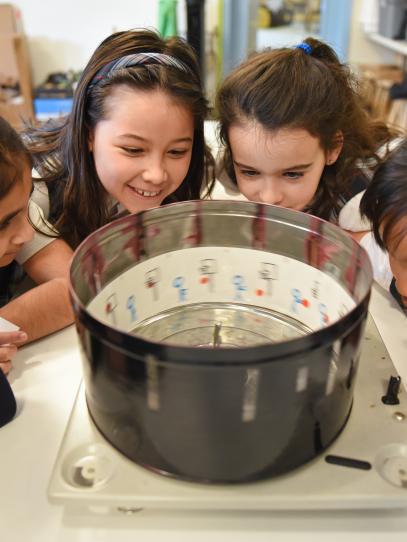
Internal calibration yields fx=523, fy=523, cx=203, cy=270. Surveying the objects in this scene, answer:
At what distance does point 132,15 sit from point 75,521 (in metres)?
2.61

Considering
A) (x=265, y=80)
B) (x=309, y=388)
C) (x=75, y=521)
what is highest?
(x=265, y=80)

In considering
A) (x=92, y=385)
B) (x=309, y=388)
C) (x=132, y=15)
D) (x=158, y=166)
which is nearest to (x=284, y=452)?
(x=309, y=388)

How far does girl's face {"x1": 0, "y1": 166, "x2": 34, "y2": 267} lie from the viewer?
2.13ft

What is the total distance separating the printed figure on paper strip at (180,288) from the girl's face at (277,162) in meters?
0.32

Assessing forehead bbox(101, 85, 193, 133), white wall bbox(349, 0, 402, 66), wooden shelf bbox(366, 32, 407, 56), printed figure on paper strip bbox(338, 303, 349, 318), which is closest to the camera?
printed figure on paper strip bbox(338, 303, 349, 318)

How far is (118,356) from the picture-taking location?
0.40 metres

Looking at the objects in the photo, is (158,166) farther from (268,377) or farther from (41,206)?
(268,377)

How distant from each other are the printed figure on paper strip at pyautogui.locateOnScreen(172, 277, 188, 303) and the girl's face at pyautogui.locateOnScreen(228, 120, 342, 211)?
0.32 meters

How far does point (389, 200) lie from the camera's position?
69 cm

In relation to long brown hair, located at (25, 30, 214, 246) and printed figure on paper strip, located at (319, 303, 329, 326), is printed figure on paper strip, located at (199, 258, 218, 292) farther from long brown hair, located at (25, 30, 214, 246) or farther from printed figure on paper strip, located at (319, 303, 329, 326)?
long brown hair, located at (25, 30, 214, 246)

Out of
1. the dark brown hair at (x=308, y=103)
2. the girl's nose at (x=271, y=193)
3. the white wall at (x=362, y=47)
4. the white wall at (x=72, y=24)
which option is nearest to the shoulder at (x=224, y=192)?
the dark brown hair at (x=308, y=103)

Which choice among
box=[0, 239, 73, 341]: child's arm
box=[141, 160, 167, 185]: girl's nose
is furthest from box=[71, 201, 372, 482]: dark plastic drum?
box=[141, 160, 167, 185]: girl's nose

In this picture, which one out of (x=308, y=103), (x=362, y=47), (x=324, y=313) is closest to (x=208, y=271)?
(x=324, y=313)

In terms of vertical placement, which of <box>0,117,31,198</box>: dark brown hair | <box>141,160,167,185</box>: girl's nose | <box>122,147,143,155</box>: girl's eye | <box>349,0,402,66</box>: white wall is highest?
<box>0,117,31,198</box>: dark brown hair
